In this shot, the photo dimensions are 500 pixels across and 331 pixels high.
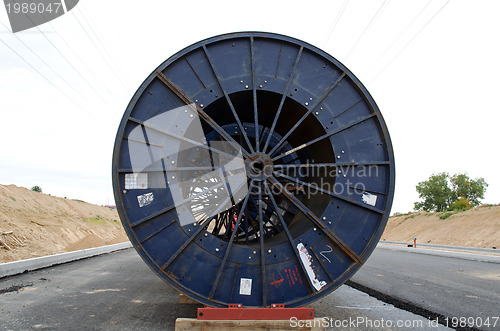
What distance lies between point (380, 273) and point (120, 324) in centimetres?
803

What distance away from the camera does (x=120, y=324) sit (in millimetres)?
5016

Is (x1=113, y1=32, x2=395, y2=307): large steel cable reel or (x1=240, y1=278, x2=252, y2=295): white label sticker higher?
(x1=113, y1=32, x2=395, y2=307): large steel cable reel

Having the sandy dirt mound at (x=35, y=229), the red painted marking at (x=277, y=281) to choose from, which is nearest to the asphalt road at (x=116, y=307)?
the red painted marking at (x=277, y=281)

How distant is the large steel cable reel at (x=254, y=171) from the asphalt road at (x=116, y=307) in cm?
114

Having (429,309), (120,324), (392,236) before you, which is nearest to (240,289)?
(120,324)

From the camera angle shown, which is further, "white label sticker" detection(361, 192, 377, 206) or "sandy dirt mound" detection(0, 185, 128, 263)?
"sandy dirt mound" detection(0, 185, 128, 263)

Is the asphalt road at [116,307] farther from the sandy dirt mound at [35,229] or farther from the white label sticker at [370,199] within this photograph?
the sandy dirt mound at [35,229]

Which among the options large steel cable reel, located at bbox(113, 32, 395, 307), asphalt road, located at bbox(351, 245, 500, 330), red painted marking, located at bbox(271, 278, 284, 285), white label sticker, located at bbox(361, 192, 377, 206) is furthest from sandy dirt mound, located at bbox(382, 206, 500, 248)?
red painted marking, located at bbox(271, 278, 284, 285)


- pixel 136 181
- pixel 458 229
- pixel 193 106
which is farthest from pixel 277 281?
pixel 458 229

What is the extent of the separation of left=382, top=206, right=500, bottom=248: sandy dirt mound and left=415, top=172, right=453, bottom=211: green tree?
2401 centimetres

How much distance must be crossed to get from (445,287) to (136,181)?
748 cm

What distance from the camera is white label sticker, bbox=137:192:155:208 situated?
4438 mm

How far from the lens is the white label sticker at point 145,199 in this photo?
444cm

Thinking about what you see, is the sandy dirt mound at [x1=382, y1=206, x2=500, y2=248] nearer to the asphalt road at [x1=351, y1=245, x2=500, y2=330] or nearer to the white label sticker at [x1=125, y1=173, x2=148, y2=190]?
the asphalt road at [x1=351, y1=245, x2=500, y2=330]
